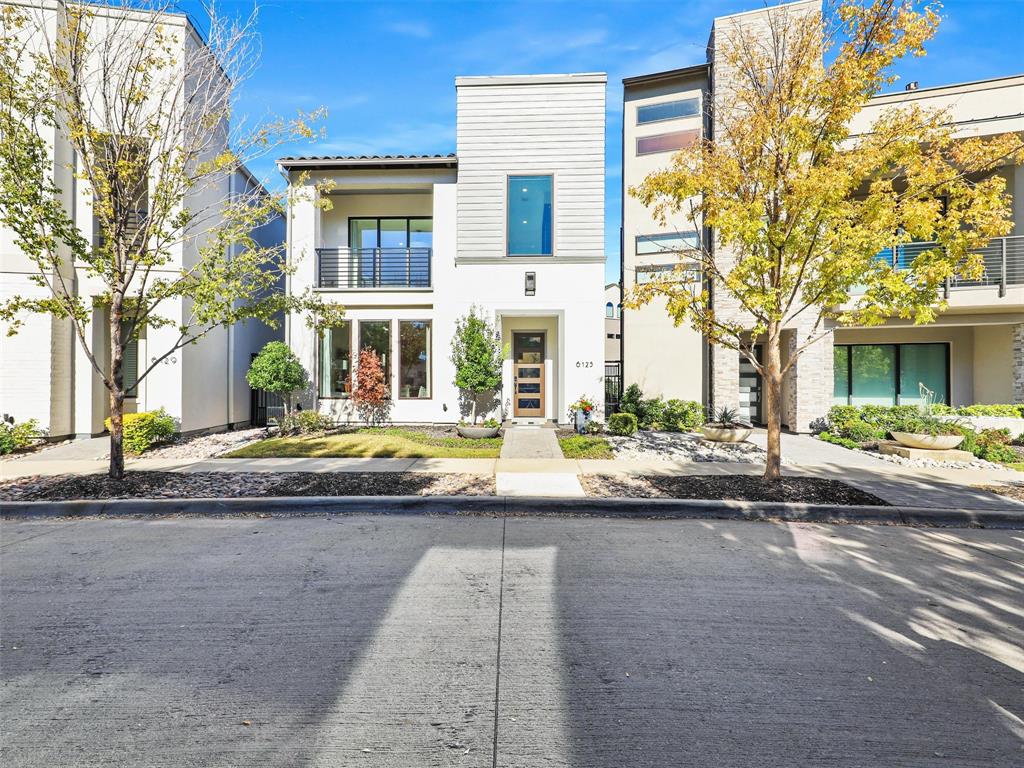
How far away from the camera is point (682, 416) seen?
1393cm

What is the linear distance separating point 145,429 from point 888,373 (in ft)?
62.5

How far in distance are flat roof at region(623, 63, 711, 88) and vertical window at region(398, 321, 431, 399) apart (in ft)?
31.3

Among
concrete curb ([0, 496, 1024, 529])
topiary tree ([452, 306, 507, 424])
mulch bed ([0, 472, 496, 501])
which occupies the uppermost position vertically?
topiary tree ([452, 306, 507, 424])

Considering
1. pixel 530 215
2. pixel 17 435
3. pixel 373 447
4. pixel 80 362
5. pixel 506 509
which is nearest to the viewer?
pixel 506 509

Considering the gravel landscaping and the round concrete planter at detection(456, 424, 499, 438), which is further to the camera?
the round concrete planter at detection(456, 424, 499, 438)

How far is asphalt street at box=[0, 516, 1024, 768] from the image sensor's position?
2.38m

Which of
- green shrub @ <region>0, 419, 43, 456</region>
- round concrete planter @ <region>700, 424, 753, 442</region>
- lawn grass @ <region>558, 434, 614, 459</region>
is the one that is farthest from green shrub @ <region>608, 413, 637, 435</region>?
green shrub @ <region>0, 419, 43, 456</region>

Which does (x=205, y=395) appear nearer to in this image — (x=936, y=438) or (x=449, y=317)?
(x=449, y=317)

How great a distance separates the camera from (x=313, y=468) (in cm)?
883

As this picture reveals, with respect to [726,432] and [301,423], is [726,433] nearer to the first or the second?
[726,432]

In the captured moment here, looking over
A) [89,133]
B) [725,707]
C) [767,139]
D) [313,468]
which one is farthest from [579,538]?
[89,133]

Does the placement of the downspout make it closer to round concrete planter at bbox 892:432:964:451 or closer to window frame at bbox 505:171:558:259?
window frame at bbox 505:171:558:259

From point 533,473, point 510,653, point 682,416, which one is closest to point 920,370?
point 682,416

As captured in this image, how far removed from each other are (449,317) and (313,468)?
21.3ft
